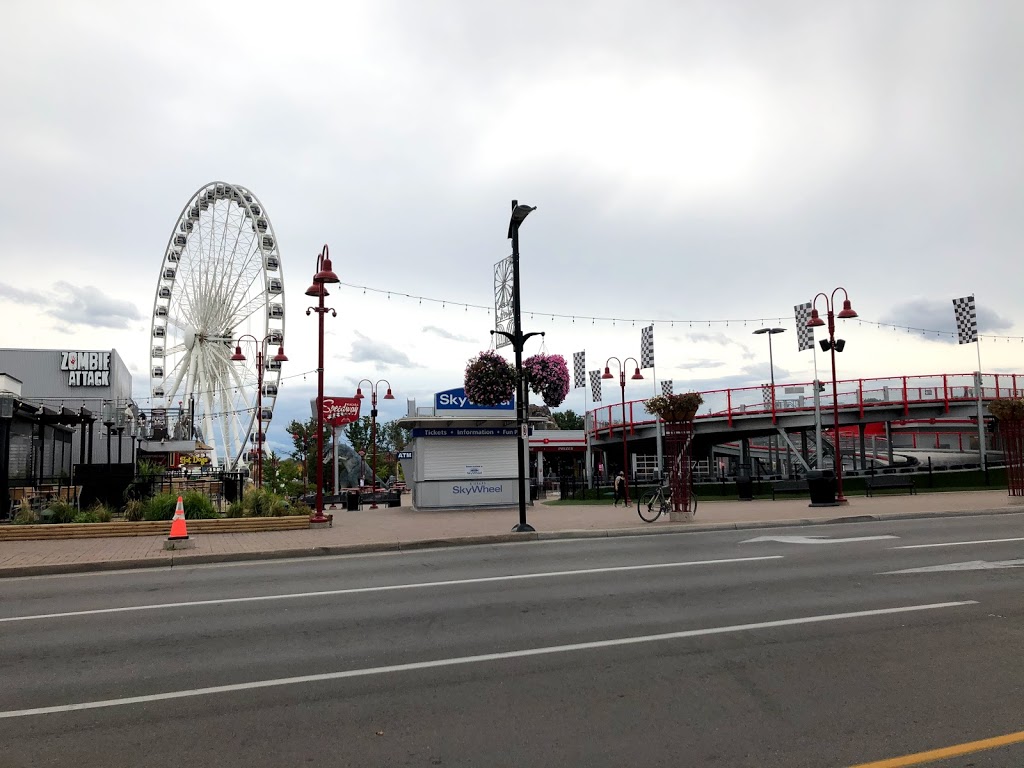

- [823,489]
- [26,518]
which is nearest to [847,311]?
[823,489]

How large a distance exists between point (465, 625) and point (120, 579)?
6757mm

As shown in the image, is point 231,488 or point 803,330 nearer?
point 231,488

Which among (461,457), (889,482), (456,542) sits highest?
(461,457)

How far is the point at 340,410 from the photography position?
3441 centimetres

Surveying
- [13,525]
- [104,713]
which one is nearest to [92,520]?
[13,525]

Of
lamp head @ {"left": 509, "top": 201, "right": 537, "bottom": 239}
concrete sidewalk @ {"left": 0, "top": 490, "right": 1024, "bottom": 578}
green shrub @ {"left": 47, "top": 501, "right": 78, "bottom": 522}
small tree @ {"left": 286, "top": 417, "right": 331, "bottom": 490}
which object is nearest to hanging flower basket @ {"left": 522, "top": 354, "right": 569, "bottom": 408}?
concrete sidewalk @ {"left": 0, "top": 490, "right": 1024, "bottom": 578}

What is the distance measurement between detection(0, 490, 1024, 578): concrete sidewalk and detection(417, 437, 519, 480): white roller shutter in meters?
2.39

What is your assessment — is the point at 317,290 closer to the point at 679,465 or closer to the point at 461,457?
the point at 461,457

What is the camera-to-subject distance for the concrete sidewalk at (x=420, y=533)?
13648mm

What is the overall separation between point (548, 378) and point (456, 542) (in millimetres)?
8547

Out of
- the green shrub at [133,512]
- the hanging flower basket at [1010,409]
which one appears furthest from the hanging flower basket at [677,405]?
the green shrub at [133,512]

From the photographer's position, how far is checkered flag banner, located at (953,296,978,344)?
106 feet

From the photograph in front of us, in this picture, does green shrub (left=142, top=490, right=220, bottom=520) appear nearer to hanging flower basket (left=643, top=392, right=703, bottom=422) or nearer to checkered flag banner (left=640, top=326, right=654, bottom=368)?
hanging flower basket (left=643, top=392, right=703, bottom=422)

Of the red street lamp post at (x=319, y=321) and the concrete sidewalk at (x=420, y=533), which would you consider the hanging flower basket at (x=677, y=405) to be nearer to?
the concrete sidewalk at (x=420, y=533)
